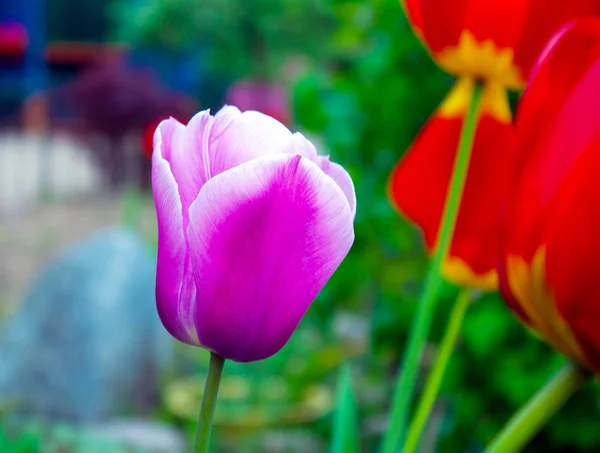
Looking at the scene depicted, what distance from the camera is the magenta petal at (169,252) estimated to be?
279 millimetres

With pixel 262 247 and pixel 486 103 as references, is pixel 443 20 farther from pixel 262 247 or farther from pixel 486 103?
pixel 262 247

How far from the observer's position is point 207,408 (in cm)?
27

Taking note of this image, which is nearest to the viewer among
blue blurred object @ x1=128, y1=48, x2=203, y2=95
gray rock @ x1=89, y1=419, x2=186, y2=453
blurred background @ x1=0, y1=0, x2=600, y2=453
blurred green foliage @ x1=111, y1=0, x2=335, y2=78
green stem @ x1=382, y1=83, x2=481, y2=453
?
green stem @ x1=382, y1=83, x2=481, y2=453

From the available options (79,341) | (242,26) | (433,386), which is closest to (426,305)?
(433,386)

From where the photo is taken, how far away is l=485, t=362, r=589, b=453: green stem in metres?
0.28

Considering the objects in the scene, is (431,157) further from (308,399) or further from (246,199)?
(308,399)

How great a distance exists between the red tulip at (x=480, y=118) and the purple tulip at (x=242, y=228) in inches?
5.9

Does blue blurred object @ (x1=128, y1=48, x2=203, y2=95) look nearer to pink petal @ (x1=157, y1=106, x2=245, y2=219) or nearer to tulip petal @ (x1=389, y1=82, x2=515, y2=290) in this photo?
tulip petal @ (x1=389, y1=82, x2=515, y2=290)

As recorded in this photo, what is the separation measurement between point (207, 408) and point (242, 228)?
0.05 metres

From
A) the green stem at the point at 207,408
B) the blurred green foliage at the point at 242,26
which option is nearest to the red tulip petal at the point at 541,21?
the green stem at the point at 207,408

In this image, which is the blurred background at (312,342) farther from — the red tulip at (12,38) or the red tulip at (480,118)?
the red tulip at (12,38)

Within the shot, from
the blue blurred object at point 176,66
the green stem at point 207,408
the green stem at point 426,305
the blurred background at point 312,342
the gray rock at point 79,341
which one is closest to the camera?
the green stem at point 207,408

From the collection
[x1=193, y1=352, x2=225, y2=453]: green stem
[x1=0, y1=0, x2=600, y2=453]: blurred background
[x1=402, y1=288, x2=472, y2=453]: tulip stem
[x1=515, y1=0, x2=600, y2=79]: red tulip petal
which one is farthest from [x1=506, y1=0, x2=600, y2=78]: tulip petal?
[x1=0, y1=0, x2=600, y2=453]: blurred background

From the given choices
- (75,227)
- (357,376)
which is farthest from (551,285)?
(75,227)
